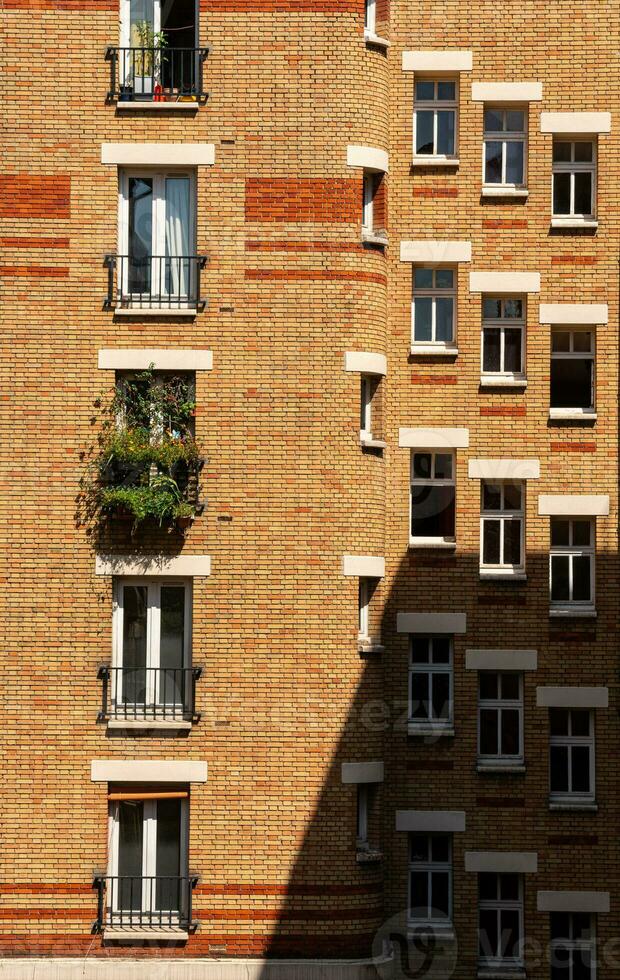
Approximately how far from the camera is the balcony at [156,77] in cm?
2420

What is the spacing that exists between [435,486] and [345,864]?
6.95 metres

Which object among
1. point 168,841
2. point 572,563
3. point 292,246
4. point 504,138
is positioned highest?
point 504,138

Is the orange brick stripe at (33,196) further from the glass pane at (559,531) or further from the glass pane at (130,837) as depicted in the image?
the glass pane at (559,531)

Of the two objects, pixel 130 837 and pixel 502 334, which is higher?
pixel 502 334

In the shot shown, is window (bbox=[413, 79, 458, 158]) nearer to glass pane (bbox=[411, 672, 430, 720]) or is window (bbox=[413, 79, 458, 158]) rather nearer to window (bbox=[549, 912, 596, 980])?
glass pane (bbox=[411, 672, 430, 720])

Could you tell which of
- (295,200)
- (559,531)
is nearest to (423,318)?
(295,200)

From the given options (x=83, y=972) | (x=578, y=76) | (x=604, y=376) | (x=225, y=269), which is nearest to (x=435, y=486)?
(x=604, y=376)

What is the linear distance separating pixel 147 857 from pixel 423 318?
10.8 meters

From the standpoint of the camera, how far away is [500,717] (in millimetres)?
25359

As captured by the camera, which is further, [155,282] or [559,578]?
[559,578]

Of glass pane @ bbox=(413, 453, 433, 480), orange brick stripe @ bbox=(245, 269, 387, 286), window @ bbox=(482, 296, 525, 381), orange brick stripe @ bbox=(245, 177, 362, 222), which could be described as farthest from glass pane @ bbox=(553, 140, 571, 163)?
glass pane @ bbox=(413, 453, 433, 480)

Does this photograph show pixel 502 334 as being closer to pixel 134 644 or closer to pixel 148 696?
pixel 134 644

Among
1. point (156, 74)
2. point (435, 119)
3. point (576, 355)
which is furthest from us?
point (435, 119)

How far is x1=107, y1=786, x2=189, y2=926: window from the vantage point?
76.4 ft
